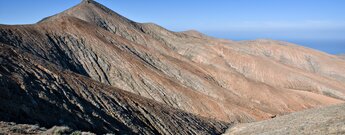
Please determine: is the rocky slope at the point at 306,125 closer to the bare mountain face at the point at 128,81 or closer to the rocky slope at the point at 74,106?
the rocky slope at the point at 74,106

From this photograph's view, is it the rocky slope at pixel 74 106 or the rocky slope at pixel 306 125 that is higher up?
the rocky slope at pixel 74 106

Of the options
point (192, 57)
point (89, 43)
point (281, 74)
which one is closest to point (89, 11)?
point (192, 57)

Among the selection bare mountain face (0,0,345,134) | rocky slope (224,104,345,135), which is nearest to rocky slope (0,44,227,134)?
bare mountain face (0,0,345,134)

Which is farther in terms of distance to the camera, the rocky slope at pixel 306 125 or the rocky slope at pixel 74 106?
the rocky slope at pixel 306 125

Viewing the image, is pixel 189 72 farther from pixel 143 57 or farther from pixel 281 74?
pixel 281 74

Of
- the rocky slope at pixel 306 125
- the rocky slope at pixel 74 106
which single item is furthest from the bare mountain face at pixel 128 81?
the rocky slope at pixel 306 125

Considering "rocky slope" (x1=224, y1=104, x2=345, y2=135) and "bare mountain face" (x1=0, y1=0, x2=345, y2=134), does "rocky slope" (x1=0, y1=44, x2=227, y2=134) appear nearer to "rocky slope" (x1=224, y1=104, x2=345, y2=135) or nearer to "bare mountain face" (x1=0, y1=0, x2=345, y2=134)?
"bare mountain face" (x1=0, y1=0, x2=345, y2=134)
